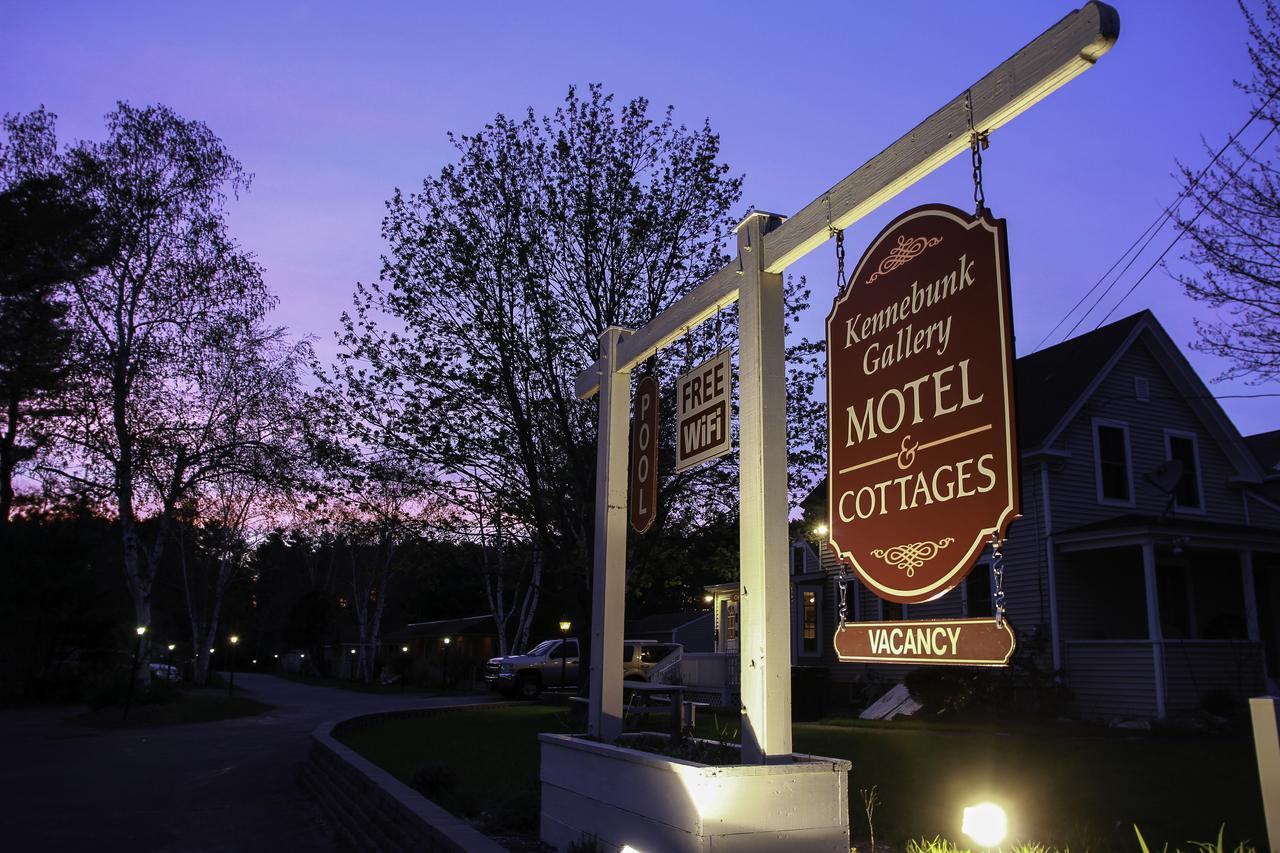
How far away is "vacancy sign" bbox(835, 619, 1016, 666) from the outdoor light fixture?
1002mm

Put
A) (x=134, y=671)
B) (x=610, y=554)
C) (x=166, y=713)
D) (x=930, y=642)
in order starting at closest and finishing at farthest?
1. (x=930, y=642)
2. (x=610, y=554)
3. (x=134, y=671)
4. (x=166, y=713)

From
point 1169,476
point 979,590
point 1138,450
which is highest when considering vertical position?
point 1138,450

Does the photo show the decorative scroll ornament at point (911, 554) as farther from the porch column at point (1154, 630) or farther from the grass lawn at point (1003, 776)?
the porch column at point (1154, 630)

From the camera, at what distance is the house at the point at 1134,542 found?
54.1 feet

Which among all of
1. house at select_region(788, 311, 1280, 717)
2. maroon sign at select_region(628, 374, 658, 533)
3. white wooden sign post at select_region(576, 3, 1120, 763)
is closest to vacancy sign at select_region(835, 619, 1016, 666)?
white wooden sign post at select_region(576, 3, 1120, 763)

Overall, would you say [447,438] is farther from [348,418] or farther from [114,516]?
[114,516]

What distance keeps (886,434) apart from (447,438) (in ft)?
44.2

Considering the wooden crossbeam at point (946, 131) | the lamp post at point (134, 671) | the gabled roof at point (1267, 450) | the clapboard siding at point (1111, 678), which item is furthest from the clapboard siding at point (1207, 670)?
the lamp post at point (134, 671)

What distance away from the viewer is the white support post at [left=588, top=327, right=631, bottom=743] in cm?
668

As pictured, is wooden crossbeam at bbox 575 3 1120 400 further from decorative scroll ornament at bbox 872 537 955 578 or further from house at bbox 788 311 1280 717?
house at bbox 788 311 1280 717

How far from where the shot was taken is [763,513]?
4961 millimetres

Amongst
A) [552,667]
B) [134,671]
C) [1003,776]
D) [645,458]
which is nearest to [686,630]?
[552,667]

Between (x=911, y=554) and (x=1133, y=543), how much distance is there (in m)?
14.6

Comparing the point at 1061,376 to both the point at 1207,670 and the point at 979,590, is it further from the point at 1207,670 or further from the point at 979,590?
the point at 1207,670
